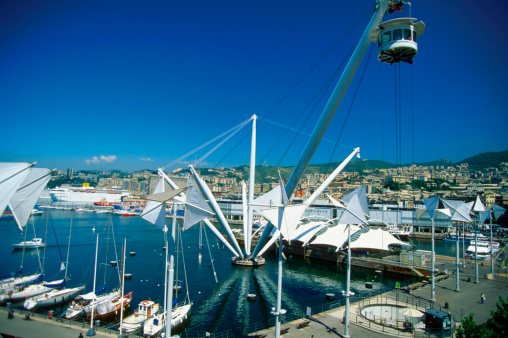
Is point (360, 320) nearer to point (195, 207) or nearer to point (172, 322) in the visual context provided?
point (195, 207)

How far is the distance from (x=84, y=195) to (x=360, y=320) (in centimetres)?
16858

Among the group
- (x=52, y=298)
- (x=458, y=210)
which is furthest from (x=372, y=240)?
(x=52, y=298)

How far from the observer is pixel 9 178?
9406mm

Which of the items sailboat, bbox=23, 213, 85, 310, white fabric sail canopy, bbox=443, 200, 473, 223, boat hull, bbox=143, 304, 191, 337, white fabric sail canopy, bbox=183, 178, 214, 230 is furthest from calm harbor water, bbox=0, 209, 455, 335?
white fabric sail canopy, bbox=443, 200, 473, 223

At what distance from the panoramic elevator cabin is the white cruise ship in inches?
6507

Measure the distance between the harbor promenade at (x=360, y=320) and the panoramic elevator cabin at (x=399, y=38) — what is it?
39.2 feet

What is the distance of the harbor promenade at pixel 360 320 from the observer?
15.0 meters

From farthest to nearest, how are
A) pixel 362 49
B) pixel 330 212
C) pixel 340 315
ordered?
pixel 330 212 < pixel 340 315 < pixel 362 49

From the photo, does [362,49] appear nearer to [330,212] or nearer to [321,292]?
[321,292]

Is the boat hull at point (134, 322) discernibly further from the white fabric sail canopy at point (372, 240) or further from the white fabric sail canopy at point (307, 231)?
the white fabric sail canopy at point (307, 231)

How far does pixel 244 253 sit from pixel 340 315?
1980cm

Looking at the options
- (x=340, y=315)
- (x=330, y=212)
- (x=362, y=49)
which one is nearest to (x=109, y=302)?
(x=340, y=315)

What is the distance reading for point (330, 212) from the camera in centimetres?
7481

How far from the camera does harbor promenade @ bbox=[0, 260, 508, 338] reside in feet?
49.2
